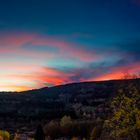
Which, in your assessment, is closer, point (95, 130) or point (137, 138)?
point (137, 138)

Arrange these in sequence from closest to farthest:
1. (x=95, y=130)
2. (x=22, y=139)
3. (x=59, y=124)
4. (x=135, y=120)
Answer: (x=135, y=120), (x=95, y=130), (x=22, y=139), (x=59, y=124)

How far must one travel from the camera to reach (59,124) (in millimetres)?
194250

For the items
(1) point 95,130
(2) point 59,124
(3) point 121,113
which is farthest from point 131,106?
(2) point 59,124

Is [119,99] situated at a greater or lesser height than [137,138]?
greater

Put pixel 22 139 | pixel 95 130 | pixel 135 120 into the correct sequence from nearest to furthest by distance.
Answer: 1. pixel 135 120
2. pixel 95 130
3. pixel 22 139

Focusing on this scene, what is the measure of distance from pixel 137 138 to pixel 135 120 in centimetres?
208

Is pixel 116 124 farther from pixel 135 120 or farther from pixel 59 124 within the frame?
pixel 59 124

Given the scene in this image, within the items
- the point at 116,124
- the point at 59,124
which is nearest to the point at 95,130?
the point at 59,124

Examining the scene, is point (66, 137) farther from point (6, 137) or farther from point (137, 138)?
point (137, 138)

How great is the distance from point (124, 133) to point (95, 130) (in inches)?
4402

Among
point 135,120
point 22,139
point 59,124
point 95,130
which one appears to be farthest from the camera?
point 59,124

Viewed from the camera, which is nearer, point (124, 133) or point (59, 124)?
point (124, 133)

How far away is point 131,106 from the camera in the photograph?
45.7 metres

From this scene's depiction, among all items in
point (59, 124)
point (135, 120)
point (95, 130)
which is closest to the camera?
point (135, 120)
